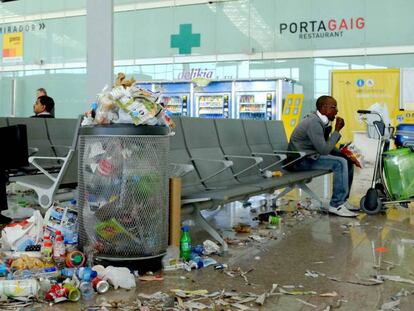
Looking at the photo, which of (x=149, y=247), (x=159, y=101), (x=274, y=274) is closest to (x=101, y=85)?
(x=159, y=101)

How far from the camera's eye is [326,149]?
546 centimetres

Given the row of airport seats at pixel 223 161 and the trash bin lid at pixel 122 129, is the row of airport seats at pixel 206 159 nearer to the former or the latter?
the row of airport seats at pixel 223 161

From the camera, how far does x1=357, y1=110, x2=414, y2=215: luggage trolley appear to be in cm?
521

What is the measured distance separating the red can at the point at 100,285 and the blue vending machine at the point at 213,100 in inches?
437

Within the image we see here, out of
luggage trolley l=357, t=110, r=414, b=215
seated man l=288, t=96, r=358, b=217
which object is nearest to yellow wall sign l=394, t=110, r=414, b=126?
luggage trolley l=357, t=110, r=414, b=215

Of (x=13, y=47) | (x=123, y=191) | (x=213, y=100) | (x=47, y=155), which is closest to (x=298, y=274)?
(x=123, y=191)

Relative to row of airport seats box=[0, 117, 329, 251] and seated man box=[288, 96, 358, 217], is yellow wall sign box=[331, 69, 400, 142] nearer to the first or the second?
row of airport seats box=[0, 117, 329, 251]

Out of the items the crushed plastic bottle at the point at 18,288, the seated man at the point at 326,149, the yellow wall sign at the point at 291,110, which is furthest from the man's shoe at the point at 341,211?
the yellow wall sign at the point at 291,110

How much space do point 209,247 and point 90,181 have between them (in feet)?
3.40

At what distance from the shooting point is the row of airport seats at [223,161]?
380cm

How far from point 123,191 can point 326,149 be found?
3.04 m

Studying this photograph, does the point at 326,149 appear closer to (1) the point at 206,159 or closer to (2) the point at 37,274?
(1) the point at 206,159

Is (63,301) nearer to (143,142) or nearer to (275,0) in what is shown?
(143,142)

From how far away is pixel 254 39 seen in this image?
568 inches
